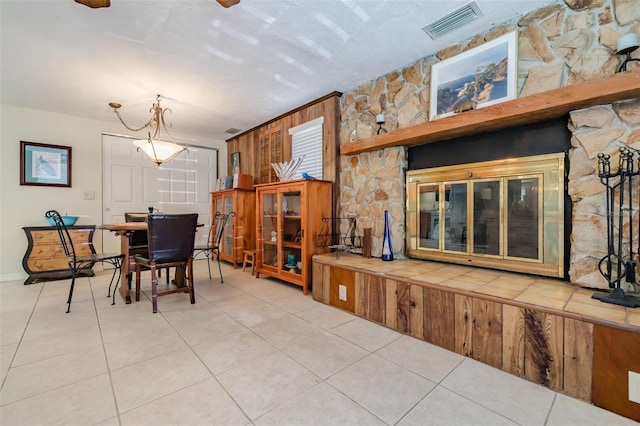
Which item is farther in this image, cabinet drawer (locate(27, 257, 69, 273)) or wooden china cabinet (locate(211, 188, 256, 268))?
wooden china cabinet (locate(211, 188, 256, 268))

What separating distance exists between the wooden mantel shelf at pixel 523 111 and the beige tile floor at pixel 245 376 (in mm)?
1761

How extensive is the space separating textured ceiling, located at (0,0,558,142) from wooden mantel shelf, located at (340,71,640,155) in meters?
0.76

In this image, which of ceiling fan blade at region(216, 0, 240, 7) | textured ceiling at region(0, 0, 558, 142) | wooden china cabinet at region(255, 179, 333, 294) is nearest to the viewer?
ceiling fan blade at region(216, 0, 240, 7)

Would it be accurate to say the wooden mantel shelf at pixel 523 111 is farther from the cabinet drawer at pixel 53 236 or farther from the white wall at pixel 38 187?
the white wall at pixel 38 187

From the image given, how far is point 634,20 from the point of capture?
172 centimetres

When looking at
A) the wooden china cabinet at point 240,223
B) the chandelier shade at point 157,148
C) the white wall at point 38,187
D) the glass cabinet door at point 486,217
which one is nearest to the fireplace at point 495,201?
the glass cabinet door at point 486,217

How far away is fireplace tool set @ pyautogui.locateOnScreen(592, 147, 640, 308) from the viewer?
162cm

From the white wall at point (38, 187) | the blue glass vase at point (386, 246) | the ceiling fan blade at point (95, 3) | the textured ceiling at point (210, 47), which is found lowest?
the blue glass vase at point (386, 246)

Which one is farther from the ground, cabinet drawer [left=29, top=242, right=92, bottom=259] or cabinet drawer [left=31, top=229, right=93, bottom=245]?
cabinet drawer [left=31, top=229, right=93, bottom=245]

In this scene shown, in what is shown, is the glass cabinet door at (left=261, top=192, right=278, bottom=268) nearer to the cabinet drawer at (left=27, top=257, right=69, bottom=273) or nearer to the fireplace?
the fireplace

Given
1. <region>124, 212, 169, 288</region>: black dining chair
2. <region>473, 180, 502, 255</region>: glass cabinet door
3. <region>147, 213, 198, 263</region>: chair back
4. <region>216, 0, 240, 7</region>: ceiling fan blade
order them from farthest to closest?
1. <region>124, 212, 169, 288</region>: black dining chair
2. <region>147, 213, 198, 263</region>: chair back
3. <region>473, 180, 502, 255</region>: glass cabinet door
4. <region>216, 0, 240, 7</region>: ceiling fan blade

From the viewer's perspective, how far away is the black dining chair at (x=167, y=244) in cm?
267

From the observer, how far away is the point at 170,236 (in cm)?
280

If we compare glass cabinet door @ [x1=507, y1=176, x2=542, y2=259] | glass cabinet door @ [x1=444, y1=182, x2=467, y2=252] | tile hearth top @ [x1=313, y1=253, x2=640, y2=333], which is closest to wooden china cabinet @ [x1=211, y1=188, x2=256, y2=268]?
tile hearth top @ [x1=313, y1=253, x2=640, y2=333]
